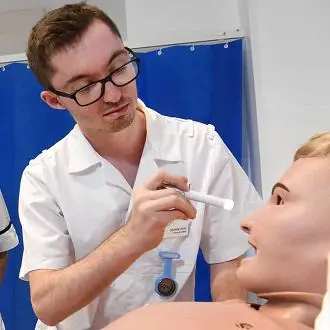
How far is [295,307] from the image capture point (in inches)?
36.2

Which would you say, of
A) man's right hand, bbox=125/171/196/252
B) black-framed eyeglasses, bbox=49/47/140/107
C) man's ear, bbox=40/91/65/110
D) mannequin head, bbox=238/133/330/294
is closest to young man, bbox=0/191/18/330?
man's ear, bbox=40/91/65/110

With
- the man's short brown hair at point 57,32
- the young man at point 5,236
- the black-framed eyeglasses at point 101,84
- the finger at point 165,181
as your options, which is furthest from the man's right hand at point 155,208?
the young man at point 5,236

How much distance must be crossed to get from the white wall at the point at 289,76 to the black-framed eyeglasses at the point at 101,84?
0.64 m

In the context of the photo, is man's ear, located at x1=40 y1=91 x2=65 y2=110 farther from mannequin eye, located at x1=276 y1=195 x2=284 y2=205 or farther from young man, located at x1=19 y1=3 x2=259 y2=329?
mannequin eye, located at x1=276 y1=195 x2=284 y2=205

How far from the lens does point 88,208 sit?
133 cm

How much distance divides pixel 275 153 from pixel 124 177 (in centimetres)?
61

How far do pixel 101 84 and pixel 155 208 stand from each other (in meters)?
0.35

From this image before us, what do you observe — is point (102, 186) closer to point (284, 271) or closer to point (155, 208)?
point (155, 208)

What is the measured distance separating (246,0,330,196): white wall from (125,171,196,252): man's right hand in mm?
730

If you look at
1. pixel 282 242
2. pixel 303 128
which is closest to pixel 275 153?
pixel 303 128

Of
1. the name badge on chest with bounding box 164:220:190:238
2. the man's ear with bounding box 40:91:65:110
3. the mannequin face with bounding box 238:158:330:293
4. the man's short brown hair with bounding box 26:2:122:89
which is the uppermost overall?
the man's short brown hair with bounding box 26:2:122:89

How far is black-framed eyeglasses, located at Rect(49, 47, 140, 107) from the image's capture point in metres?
1.25

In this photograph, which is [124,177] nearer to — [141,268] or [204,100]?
[141,268]

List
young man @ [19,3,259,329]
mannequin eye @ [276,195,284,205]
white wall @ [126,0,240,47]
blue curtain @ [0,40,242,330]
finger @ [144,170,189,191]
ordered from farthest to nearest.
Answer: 1. white wall @ [126,0,240,47]
2. blue curtain @ [0,40,242,330]
3. young man @ [19,3,259,329]
4. finger @ [144,170,189,191]
5. mannequin eye @ [276,195,284,205]
